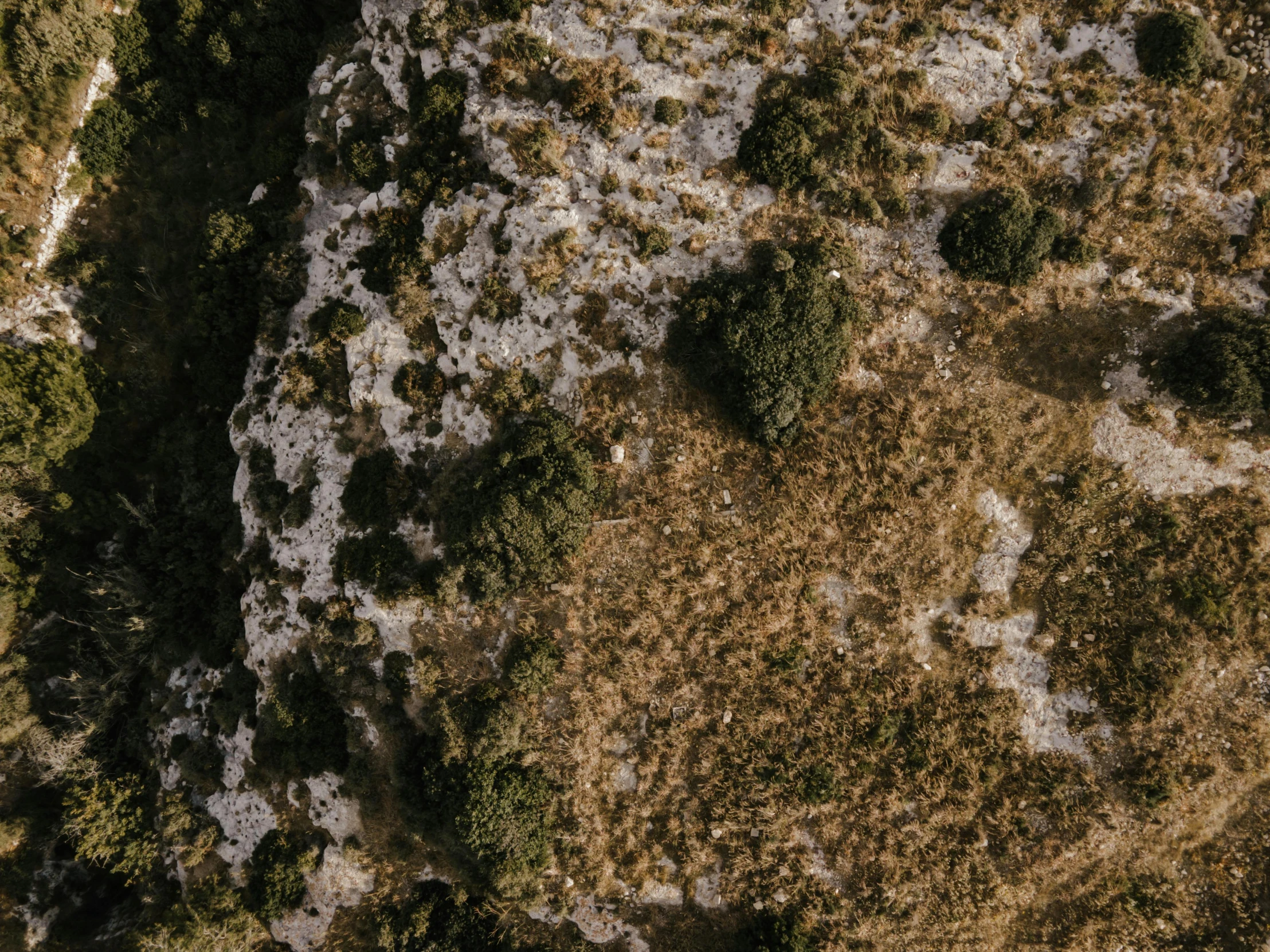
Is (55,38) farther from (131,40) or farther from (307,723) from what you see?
(307,723)

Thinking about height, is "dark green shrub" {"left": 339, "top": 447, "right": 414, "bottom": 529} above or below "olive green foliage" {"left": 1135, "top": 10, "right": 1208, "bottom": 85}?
below

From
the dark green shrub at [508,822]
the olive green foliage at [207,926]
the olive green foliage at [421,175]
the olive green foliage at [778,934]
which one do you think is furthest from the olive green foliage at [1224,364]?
the olive green foliage at [207,926]

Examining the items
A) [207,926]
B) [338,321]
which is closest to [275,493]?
[338,321]

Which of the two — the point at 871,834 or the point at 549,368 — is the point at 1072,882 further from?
the point at 549,368

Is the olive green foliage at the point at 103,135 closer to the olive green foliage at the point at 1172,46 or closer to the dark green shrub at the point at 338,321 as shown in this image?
the dark green shrub at the point at 338,321

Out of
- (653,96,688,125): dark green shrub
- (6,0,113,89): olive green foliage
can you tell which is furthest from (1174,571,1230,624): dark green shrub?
(6,0,113,89): olive green foliage

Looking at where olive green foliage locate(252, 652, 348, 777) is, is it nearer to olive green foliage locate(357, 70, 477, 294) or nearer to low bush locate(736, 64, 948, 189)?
olive green foliage locate(357, 70, 477, 294)
